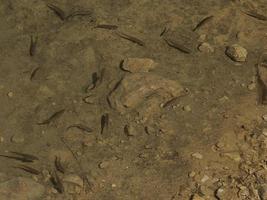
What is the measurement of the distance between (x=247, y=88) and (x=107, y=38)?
188cm

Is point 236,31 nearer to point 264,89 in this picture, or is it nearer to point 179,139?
point 264,89

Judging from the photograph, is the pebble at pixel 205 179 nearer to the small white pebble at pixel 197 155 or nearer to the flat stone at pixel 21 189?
the small white pebble at pixel 197 155

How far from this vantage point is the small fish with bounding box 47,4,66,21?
21.1ft

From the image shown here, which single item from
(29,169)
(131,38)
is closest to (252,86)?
→ (131,38)

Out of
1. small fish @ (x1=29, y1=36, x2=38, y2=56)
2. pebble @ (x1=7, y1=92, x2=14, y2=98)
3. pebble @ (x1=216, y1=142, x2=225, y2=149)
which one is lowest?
pebble @ (x1=7, y1=92, x2=14, y2=98)

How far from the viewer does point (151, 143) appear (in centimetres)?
496

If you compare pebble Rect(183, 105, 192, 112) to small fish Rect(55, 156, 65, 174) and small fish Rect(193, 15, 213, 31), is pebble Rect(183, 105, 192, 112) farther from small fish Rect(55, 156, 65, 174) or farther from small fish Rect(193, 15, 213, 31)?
small fish Rect(55, 156, 65, 174)

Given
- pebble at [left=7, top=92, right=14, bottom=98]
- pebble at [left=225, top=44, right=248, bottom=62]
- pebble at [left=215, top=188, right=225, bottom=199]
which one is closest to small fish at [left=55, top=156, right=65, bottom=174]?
pebble at [left=7, top=92, right=14, bottom=98]

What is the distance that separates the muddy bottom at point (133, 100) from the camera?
15.2 ft

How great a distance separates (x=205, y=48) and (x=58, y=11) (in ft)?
6.85

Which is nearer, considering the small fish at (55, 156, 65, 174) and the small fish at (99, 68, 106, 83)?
the small fish at (55, 156, 65, 174)

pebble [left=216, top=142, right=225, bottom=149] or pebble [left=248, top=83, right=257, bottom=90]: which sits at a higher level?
pebble [left=248, top=83, right=257, bottom=90]

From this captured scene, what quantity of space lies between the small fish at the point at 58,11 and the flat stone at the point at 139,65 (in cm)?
131

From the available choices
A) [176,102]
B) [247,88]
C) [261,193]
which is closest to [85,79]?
[176,102]
